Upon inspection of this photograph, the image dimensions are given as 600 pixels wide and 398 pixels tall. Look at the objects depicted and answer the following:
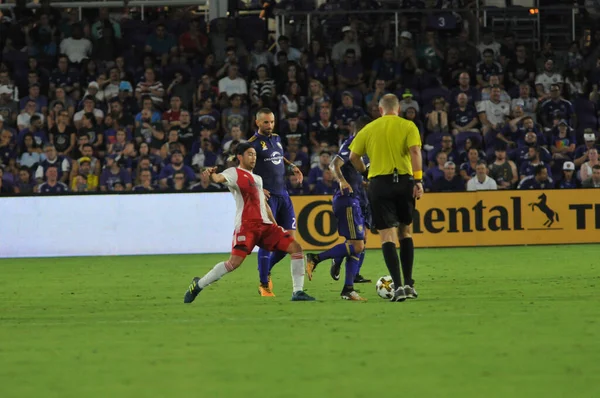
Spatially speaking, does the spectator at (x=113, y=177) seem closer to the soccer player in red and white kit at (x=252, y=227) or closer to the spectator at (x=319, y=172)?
the spectator at (x=319, y=172)

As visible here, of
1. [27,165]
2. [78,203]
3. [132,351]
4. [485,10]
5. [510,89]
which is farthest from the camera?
[485,10]

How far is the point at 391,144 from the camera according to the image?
475 inches

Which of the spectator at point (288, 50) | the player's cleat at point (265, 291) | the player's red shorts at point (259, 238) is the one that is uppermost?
the spectator at point (288, 50)

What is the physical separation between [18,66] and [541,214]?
11.9 meters

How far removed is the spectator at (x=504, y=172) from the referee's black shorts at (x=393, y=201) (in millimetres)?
11545

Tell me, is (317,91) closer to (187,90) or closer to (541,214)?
(187,90)

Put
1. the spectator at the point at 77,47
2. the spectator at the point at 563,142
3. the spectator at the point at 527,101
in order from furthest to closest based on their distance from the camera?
1. the spectator at the point at 77,47
2. the spectator at the point at 527,101
3. the spectator at the point at 563,142

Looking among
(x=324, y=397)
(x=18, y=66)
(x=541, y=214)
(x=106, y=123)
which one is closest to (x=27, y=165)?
(x=106, y=123)

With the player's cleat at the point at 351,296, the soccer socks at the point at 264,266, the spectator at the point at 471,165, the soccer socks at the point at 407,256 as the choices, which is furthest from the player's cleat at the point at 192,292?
the spectator at the point at 471,165

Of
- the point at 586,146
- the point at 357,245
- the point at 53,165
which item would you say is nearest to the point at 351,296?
the point at 357,245

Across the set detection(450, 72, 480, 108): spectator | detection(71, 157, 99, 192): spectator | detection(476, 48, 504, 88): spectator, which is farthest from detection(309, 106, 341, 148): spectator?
detection(71, 157, 99, 192): spectator

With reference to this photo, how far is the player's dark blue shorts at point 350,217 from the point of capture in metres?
13.3

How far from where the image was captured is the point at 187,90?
26.2 meters

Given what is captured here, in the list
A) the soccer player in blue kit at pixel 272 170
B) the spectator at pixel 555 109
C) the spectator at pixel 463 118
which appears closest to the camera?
the soccer player in blue kit at pixel 272 170
